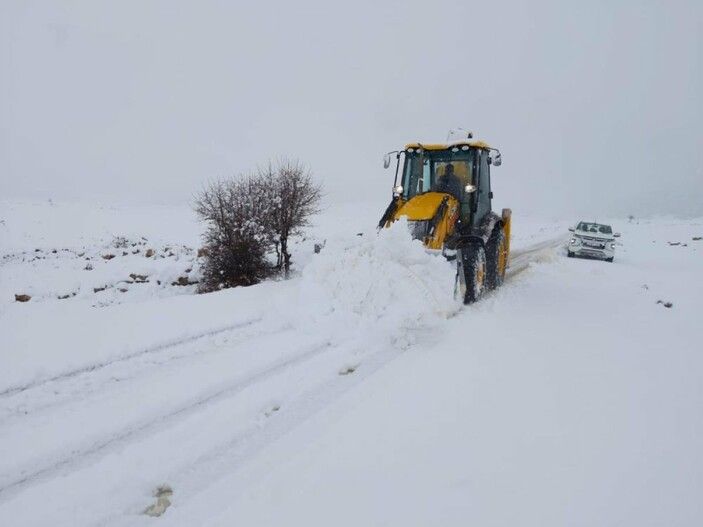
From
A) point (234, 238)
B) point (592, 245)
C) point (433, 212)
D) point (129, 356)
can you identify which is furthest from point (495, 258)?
point (592, 245)

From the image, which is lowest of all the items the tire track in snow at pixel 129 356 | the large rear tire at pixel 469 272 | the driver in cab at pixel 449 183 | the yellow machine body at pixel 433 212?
the tire track in snow at pixel 129 356

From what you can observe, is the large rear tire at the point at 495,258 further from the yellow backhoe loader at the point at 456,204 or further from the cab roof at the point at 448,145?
the cab roof at the point at 448,145

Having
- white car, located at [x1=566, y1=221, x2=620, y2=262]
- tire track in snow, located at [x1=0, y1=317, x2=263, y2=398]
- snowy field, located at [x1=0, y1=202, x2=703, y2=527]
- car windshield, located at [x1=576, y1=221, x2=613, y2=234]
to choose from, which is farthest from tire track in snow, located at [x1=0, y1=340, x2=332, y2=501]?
car windshield, located at [x1=576, y1=221, x2=613, y2=234]

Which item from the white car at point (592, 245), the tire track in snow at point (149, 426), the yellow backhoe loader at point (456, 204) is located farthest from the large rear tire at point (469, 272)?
the white car at point (592, 245)

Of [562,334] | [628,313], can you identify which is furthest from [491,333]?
[628,313]

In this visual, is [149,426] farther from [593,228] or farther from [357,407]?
[593,228]

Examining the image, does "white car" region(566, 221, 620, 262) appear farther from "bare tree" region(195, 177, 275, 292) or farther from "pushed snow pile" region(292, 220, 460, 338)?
"pushed snow pile" region(292, 220, 460, 338)

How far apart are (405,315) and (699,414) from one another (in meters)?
3.07

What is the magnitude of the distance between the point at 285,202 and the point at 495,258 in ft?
21.4

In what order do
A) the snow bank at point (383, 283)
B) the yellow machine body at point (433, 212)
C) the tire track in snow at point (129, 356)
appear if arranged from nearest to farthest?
the tire track in snow at point (129, 356), the snow bank at point (383, 283), the yellow machine body at point (433, 212)

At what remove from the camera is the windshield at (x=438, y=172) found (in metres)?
8.38

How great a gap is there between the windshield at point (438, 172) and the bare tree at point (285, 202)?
4.86 metres

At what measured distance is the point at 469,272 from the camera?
7.30 m

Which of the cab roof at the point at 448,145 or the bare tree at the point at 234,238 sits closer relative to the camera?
the cab roof at the point at 448,145
